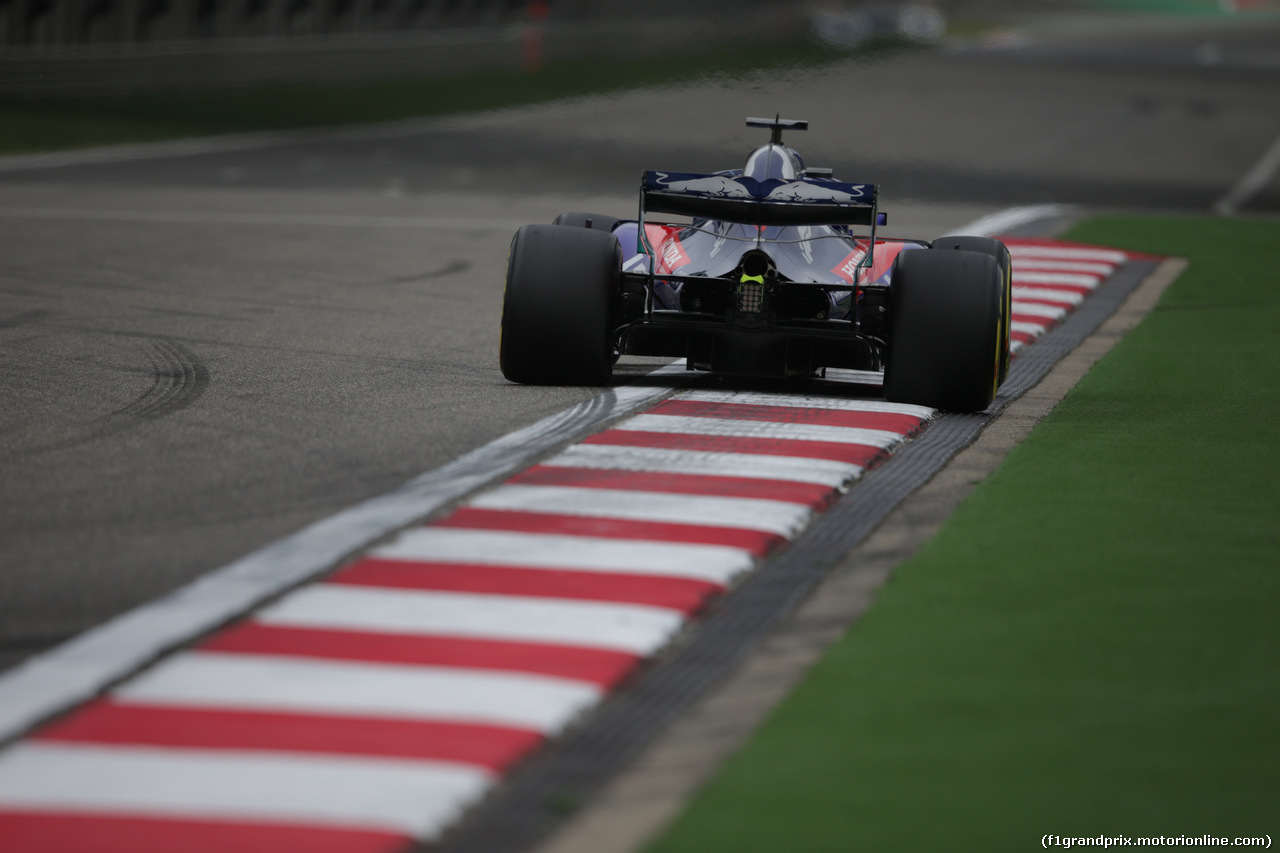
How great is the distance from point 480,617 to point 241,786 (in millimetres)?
1420

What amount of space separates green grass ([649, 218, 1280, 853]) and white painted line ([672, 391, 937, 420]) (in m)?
0.86

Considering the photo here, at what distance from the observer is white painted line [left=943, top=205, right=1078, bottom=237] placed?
19.5 meters

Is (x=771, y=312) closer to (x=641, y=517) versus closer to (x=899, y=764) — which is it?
(x=641, y=517)

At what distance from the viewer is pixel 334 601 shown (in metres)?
5.83

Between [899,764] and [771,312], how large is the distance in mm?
5105

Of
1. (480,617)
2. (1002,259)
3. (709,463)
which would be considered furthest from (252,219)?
(480,617)

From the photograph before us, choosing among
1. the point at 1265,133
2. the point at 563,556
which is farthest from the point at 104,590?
the point at 1265,133

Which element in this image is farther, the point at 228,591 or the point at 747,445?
the point at 747,445

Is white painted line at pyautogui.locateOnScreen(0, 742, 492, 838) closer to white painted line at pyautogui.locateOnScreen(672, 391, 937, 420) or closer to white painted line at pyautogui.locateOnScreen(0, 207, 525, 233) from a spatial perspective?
white painted line at pyautogui.locateOnScreen(672, 391, 937, 420)

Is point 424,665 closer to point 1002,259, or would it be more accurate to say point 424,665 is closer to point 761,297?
point 761,297

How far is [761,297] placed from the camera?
9445mm

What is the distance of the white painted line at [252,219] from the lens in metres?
18.5

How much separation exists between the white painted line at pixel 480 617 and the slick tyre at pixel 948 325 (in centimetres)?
390

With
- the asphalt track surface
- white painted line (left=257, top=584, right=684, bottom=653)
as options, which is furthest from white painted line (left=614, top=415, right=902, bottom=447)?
white painted line (left=257, top=584, right=684, bottom=653)
